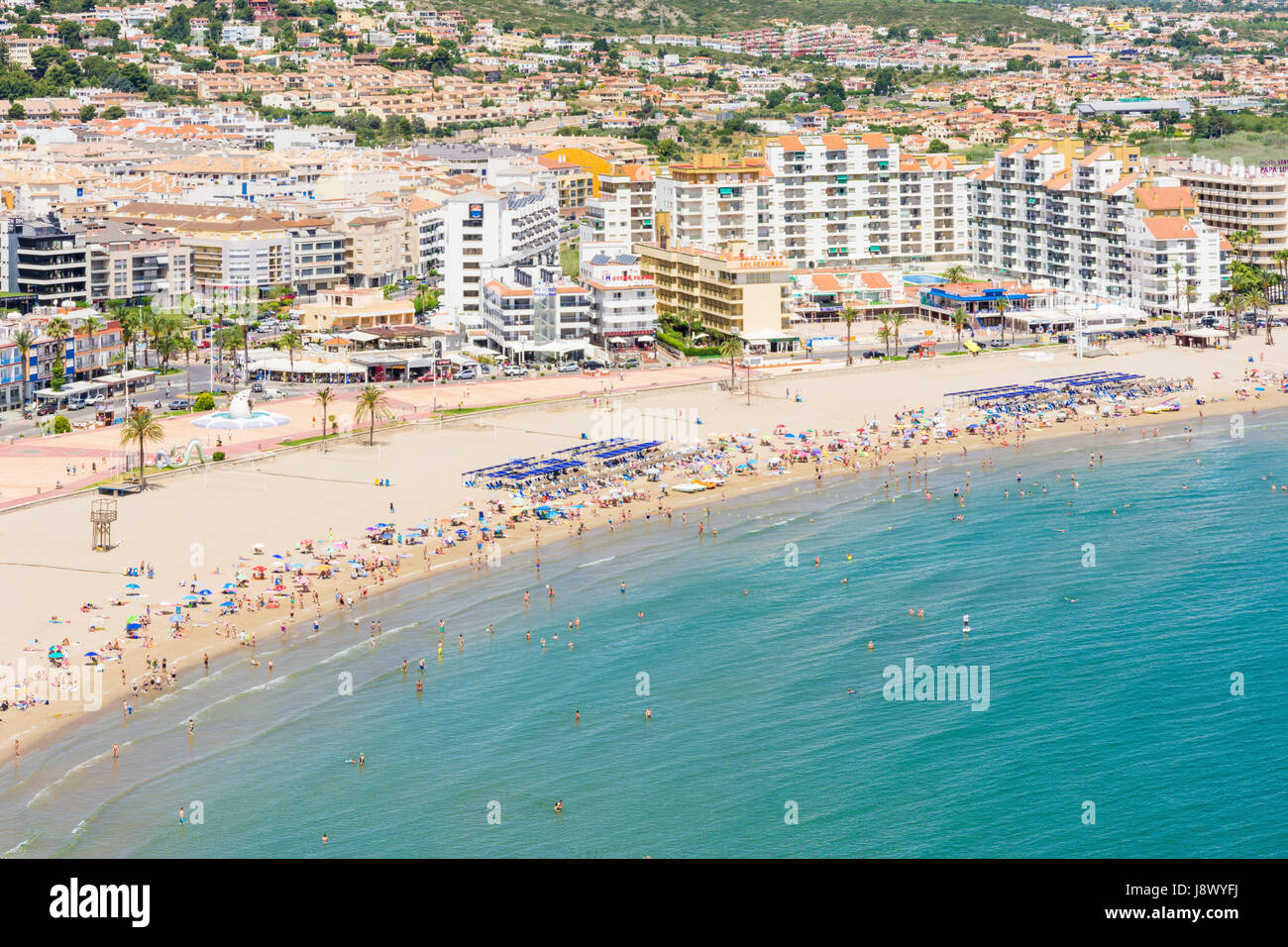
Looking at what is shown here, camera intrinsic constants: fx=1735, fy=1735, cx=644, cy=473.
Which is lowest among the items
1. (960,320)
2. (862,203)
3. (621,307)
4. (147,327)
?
(960,320)

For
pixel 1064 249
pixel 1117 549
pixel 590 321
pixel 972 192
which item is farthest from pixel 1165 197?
pixel 1117 549

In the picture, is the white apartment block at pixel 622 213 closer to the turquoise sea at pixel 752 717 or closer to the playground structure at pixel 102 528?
the turquoise sea at pixel 752 717

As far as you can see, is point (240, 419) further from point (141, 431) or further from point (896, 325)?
point (896, 325)

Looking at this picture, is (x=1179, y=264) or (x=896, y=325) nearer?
(x=896, y=325)

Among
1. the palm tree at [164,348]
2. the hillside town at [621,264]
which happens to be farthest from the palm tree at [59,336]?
the palm tree at [164,348]

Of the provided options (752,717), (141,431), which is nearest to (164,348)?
(141,431)

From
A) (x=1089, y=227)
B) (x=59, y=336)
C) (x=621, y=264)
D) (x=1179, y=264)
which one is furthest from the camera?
(x=1089, y=227)
